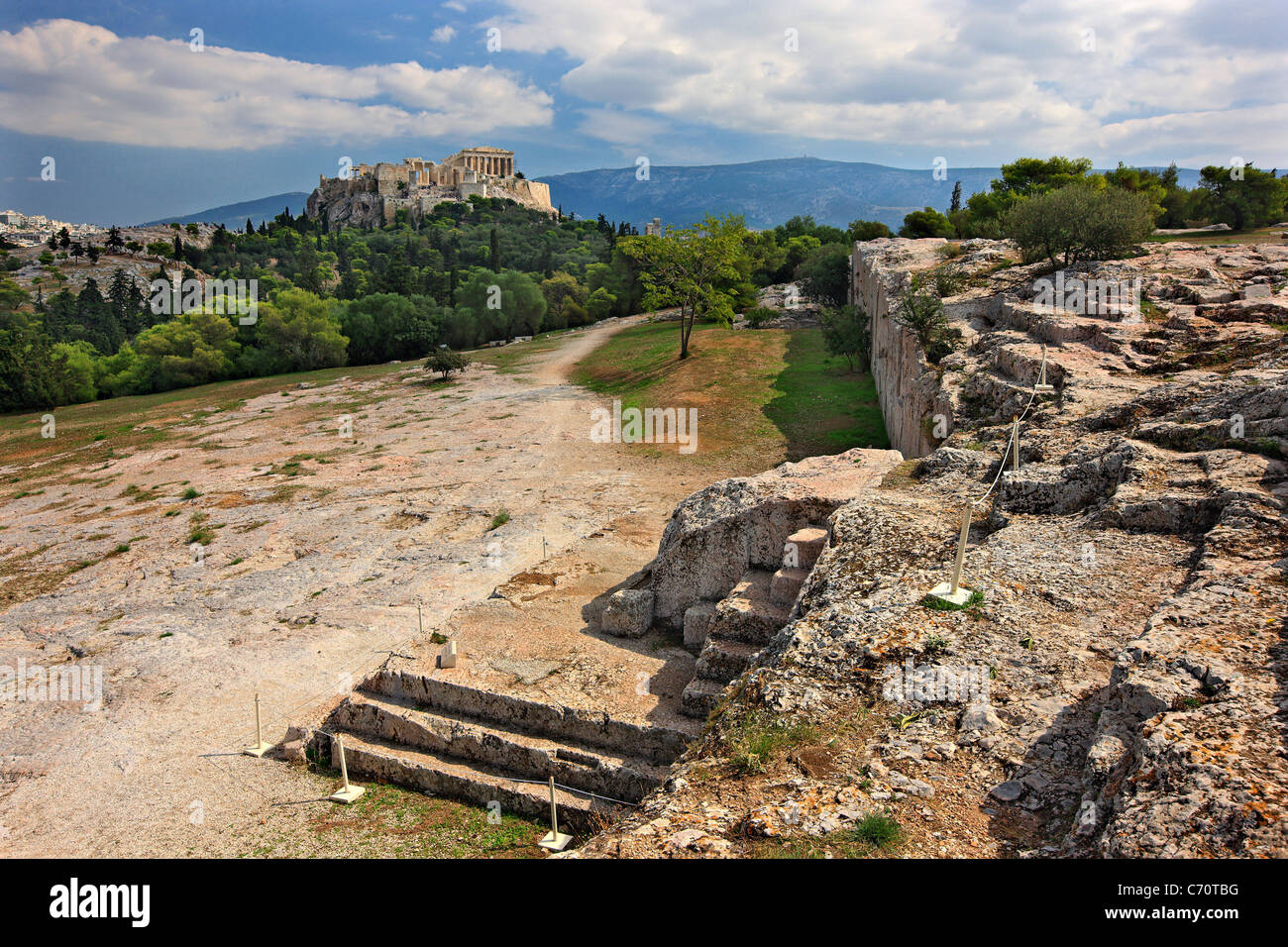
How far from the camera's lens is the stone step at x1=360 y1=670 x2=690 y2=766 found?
322 inches

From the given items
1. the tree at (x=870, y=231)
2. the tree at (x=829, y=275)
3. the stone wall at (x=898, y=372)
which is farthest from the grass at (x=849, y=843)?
the tree at (x=870, y=231)

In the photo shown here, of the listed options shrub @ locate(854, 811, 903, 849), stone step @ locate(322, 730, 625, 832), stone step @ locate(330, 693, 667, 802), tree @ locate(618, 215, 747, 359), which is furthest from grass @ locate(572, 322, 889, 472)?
shrub @ locate(854, 811, 903, 849)

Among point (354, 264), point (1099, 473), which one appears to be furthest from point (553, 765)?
point (354, 264)

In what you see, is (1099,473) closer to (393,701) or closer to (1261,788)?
(1261,788)

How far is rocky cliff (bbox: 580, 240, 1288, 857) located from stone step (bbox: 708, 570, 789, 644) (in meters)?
1.20

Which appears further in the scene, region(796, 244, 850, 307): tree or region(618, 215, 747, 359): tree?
region(796, 244, 850, 307): tree

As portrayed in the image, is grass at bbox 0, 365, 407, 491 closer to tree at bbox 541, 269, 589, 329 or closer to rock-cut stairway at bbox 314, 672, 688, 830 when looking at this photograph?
tree at bbox 541, 269, 589, 329

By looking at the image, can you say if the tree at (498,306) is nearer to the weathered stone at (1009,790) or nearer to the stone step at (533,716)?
the stone step at (533,716)

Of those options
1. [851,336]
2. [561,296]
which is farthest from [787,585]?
[561,296]

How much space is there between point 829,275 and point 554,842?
46.4 metres

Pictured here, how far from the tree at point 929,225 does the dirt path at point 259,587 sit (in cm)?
2967

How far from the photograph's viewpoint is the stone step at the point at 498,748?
7.99 metres

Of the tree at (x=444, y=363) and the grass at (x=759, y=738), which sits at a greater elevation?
the tree at (x=444, y=363)
